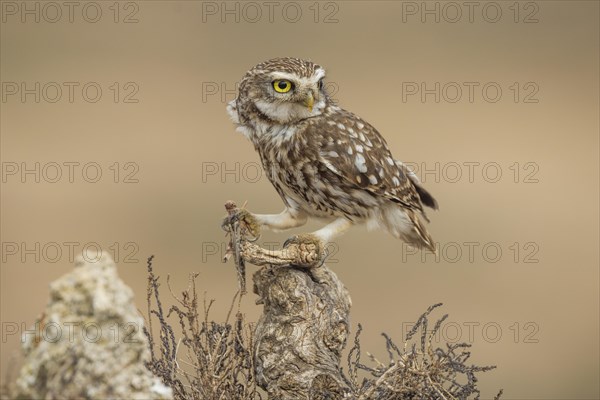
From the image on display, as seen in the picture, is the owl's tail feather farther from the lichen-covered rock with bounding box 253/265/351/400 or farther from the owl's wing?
the lichen-covered rock with bounding box 253/265/351/400

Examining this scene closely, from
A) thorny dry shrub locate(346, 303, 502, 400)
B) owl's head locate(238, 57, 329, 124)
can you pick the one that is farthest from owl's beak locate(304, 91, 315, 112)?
thorny dry shrub locate(346, 303, 502, 400)

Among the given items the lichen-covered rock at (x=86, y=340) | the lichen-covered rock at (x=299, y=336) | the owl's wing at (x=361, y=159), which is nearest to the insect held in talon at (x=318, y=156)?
the owl's wing at (x=361, y=159)

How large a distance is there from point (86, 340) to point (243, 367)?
1.20 m

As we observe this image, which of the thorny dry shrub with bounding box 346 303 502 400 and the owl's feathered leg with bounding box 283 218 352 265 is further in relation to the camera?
the owl's feathered leg with bounding box 283 218 352 265

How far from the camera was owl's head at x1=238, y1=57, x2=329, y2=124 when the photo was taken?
3408 millimetres

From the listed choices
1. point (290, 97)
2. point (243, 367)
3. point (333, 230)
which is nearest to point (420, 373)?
point (243, 367)

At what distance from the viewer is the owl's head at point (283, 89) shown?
341 centimetres

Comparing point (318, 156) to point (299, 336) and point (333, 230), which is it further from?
point (299, 336)

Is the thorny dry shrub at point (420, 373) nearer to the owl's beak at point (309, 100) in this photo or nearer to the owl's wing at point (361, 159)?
the owl's wing at point (361, 159)

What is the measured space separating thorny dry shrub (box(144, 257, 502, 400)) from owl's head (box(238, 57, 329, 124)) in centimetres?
75

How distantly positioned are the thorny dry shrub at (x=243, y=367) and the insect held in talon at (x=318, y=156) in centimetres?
51

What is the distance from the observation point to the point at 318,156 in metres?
3.52

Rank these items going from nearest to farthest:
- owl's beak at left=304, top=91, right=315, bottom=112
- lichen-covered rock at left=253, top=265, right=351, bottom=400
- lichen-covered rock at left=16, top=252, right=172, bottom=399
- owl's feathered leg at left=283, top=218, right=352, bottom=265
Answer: lichen-covered rock at left=16, top=252, right=172, bottom=399, lichen-covered rock at left=253, top=265, right=351, bottom=400, owl's feathered leg at left=283, top=218, right=352, bottom=265, owl's beak at left=304, top=91, right=315, bottom=112

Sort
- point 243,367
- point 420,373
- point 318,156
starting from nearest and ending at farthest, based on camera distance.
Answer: point 420,373 < point 243,367 < point 318,156
